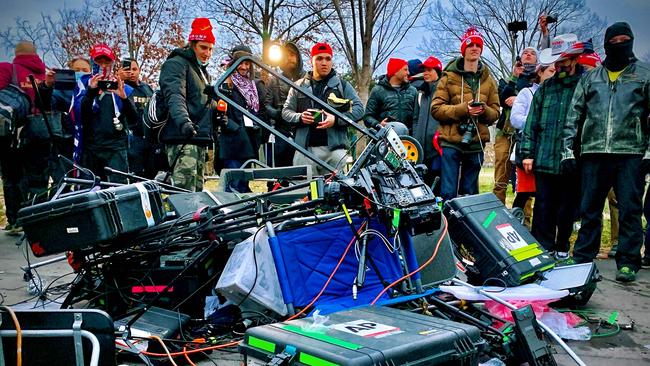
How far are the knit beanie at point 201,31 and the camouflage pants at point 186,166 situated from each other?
3.43 ft

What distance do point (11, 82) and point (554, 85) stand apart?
243 inches

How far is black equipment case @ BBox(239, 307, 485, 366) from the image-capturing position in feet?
6.98

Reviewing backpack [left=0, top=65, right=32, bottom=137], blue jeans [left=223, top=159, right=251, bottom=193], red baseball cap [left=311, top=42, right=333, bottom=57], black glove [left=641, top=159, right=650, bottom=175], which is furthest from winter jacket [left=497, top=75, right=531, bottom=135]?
backpack [left=0, top=65, right=32, bottom=137]

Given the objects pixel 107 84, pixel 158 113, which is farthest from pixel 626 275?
pixel 107 84

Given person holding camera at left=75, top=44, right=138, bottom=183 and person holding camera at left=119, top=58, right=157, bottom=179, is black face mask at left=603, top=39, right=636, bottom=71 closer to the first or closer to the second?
person holding camera at left=75, top=44, right=138, bottom=183

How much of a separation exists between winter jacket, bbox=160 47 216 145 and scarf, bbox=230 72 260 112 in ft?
2.40

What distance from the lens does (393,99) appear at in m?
7.23

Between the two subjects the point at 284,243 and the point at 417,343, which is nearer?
the point at 417,343

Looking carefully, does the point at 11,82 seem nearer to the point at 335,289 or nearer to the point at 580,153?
the point at 335,289

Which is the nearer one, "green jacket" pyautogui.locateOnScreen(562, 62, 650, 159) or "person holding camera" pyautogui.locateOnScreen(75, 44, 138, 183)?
"green jacket" pyautogui.locateOnScreen(562, 62, 650, 159)

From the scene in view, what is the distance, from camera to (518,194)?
6289 mm

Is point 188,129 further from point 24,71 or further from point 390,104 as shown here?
point 24,71

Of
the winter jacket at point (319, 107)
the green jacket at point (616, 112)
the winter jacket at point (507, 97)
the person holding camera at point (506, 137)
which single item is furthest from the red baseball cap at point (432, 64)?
the green jacket at point (616, 112)

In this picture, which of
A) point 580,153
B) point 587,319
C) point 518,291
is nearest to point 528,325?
point 518,291
